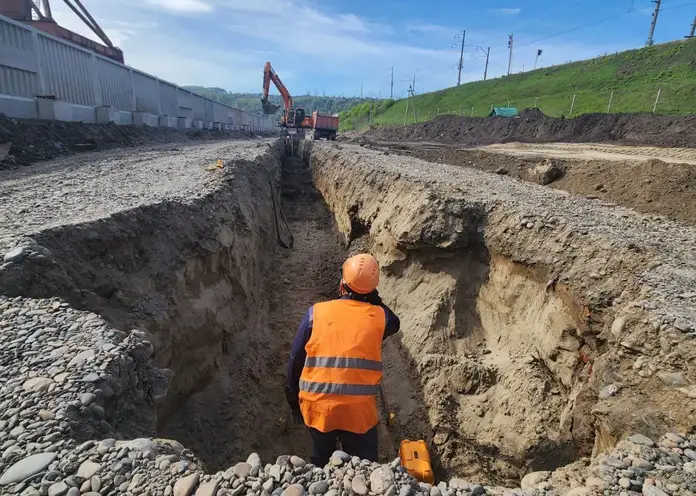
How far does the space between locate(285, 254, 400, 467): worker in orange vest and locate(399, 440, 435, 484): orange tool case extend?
1.55ft

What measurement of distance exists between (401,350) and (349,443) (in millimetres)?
3212

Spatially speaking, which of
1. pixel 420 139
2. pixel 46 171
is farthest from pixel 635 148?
pixel 420 139

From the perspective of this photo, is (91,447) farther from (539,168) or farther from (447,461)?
(539,168)

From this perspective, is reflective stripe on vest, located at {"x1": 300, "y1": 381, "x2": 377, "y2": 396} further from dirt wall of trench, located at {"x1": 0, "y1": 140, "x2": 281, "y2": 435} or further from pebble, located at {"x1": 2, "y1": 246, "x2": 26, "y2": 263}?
pebble, located at {"x1": 2, "y1": 246, "x2": 26, "y2": 263}

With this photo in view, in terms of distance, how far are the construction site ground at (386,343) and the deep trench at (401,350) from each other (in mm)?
28

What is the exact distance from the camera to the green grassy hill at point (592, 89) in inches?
1172

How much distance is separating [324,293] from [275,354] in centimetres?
237

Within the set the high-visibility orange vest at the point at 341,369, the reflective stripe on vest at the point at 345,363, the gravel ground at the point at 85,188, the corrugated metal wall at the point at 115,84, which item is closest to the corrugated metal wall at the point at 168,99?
the corrugated metal wall at the point at 115,84

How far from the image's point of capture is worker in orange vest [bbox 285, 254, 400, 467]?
3125 millimetres

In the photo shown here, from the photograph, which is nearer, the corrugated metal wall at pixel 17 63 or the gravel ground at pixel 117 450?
the gravel ground at pixel 117 450

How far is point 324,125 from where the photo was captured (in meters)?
30.6

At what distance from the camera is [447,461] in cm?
483

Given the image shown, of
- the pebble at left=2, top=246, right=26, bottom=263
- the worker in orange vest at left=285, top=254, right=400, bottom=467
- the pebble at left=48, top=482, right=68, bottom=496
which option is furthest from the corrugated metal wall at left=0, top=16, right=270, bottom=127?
A: the pebble at left=48, top=482, right=68, bottom=496

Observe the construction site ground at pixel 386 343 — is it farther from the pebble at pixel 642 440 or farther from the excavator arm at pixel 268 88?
the excavator arm at pixel 268 88
